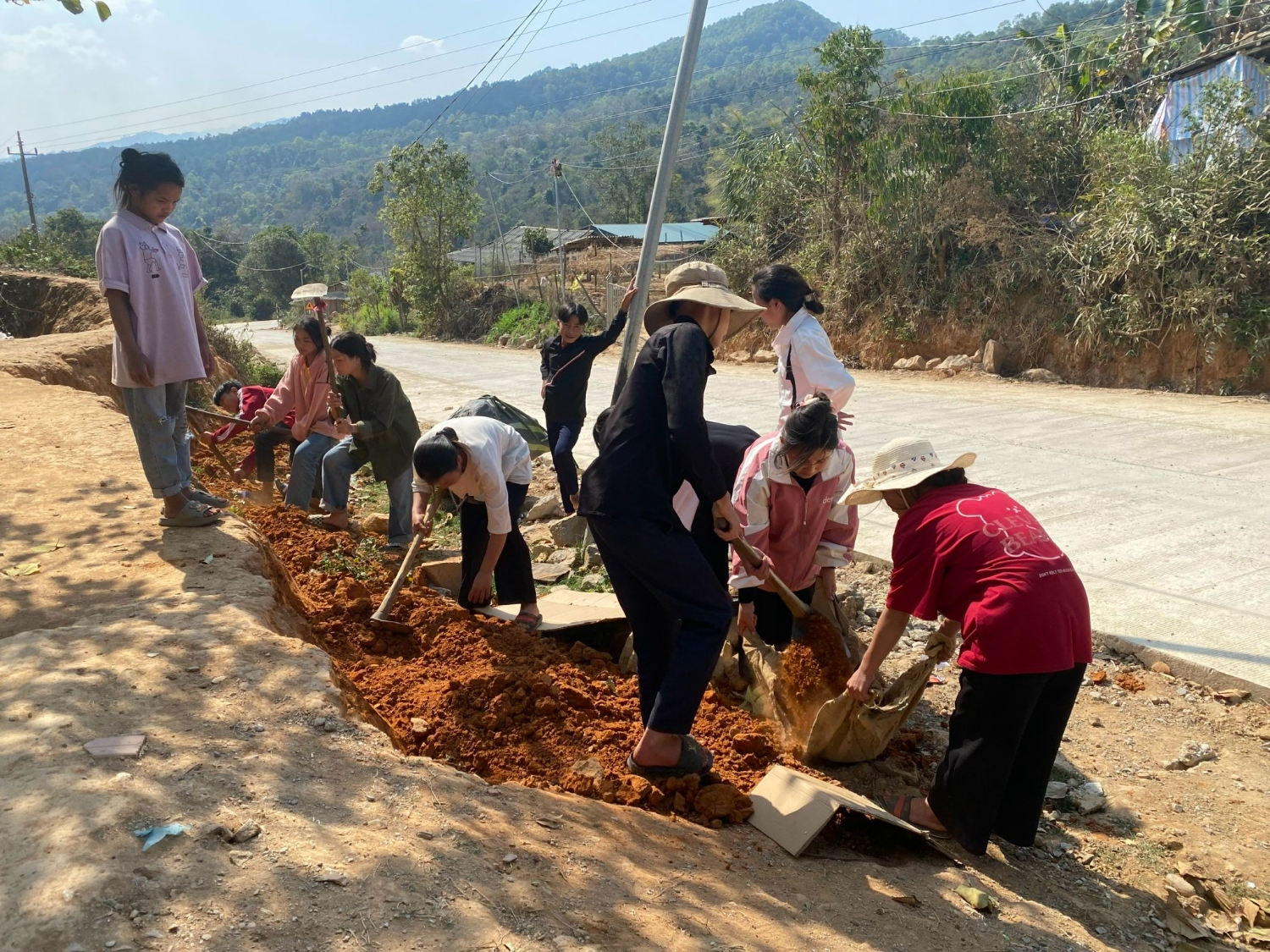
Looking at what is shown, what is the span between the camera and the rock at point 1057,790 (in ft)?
11.2

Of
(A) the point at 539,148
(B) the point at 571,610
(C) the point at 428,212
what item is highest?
(A) the point at 539,148

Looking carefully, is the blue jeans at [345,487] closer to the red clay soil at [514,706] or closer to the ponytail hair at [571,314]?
the red clay soil at [514,706]

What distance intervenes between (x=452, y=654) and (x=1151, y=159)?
13.5 metres

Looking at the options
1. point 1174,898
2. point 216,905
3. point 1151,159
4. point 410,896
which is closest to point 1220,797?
point 1174,898

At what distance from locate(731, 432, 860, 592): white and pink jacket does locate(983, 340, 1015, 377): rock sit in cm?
1211

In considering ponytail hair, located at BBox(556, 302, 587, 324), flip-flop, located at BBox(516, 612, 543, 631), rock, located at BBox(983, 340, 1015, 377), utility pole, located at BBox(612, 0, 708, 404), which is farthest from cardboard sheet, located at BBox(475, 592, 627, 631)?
rock, located at BBox(983, 340, 1015, 377)

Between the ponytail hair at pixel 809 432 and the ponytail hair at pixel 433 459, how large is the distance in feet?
4.31

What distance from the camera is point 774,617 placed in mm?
3869

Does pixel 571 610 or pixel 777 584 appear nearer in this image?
pixel 777 584

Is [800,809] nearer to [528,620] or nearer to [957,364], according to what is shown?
[528,620]

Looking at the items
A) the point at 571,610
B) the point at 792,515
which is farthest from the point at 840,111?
the point at 792,515

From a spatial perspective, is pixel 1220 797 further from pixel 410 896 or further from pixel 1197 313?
Answer: pixel 1197 313

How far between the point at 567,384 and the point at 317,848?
192 inches

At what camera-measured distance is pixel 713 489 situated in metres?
2.97
